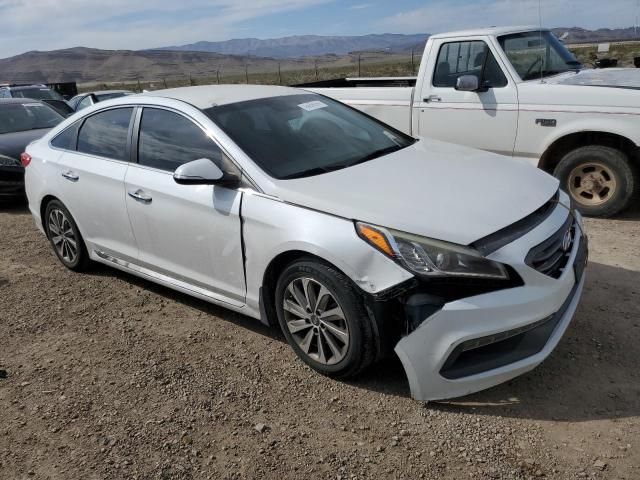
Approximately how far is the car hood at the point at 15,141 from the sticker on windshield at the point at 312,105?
5.75 meters

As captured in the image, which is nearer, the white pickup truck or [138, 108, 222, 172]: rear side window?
[138, 108, 222, 172]: rear side window

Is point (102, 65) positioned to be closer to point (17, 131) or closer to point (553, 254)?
point (17, 131)

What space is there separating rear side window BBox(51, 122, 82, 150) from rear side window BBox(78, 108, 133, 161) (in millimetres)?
87

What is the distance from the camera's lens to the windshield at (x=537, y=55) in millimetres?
6117

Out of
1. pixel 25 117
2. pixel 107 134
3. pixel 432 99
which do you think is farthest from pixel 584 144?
pixel 25 117

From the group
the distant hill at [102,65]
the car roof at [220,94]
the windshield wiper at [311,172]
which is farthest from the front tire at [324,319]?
the distant hill at [102,65]

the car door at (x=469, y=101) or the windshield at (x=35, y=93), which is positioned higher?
the windshield at (x=35, y=93)

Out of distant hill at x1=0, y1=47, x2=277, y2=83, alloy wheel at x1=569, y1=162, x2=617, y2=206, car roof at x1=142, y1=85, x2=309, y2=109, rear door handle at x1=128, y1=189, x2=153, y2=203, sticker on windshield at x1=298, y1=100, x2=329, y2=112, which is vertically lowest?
alloy wheel at x1=569, y1=162, x2=617, y2=206

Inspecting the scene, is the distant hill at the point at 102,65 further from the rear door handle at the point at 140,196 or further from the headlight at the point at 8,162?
the rear door handle at the point at 140,196

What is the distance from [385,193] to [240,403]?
4.75ft

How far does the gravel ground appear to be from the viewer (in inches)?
104

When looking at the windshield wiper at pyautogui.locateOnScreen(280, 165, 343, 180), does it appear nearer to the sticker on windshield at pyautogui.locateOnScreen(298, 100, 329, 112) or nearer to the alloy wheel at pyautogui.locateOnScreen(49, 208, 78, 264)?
the sticker on windshield at pyautogui.locateOnScreen(298, 100, 329, 112)

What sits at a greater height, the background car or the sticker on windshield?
the background car

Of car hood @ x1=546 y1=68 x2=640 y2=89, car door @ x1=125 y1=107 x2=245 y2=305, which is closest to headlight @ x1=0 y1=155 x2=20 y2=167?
car door @ x1=125 y1=107 x2=245 y2=305
